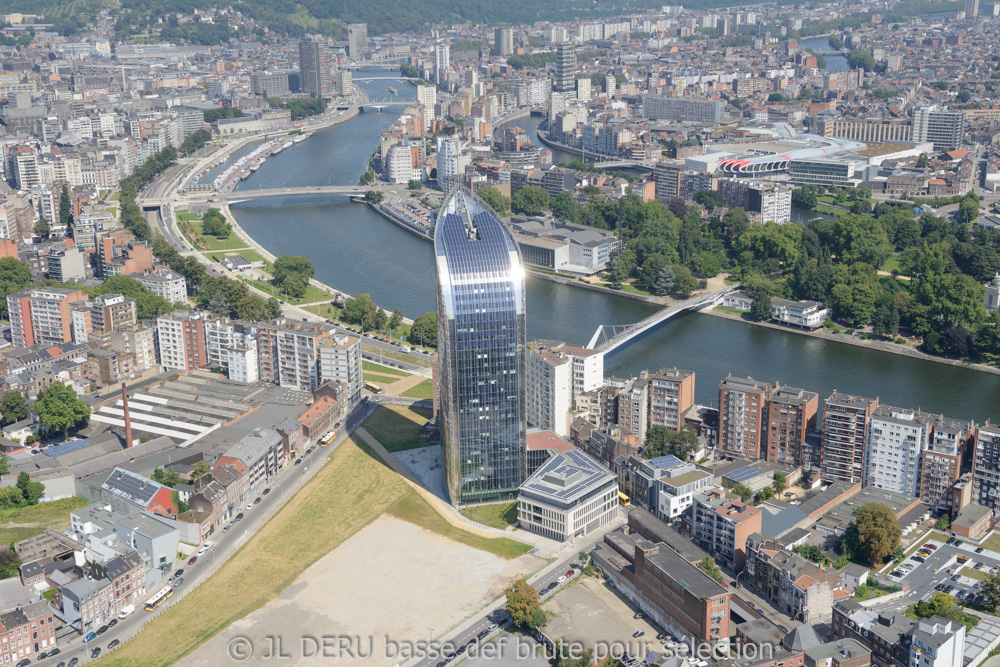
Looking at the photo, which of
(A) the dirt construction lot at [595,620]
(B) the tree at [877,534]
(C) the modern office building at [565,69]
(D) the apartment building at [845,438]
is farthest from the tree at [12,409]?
(C) the modern office building at [565,69]

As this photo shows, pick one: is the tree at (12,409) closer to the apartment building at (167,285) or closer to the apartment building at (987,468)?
the apartment building at (167,285)

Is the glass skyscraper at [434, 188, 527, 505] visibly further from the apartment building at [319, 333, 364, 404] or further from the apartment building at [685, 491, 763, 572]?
the apartment building at [319, 333, 364, 404]

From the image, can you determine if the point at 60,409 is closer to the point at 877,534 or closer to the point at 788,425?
the point at 788,425

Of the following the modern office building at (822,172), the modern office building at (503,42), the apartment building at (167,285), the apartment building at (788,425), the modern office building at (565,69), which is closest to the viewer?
the apartment building at (788,425)

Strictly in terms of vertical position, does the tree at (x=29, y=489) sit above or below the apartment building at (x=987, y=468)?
below

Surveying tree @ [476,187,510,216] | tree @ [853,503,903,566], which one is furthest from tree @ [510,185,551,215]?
tree @ [853,503,903,566]

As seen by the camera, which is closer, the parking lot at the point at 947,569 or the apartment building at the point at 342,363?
the parking lot at the point at 947,569

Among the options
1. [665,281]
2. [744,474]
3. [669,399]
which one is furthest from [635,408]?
[665,281]
